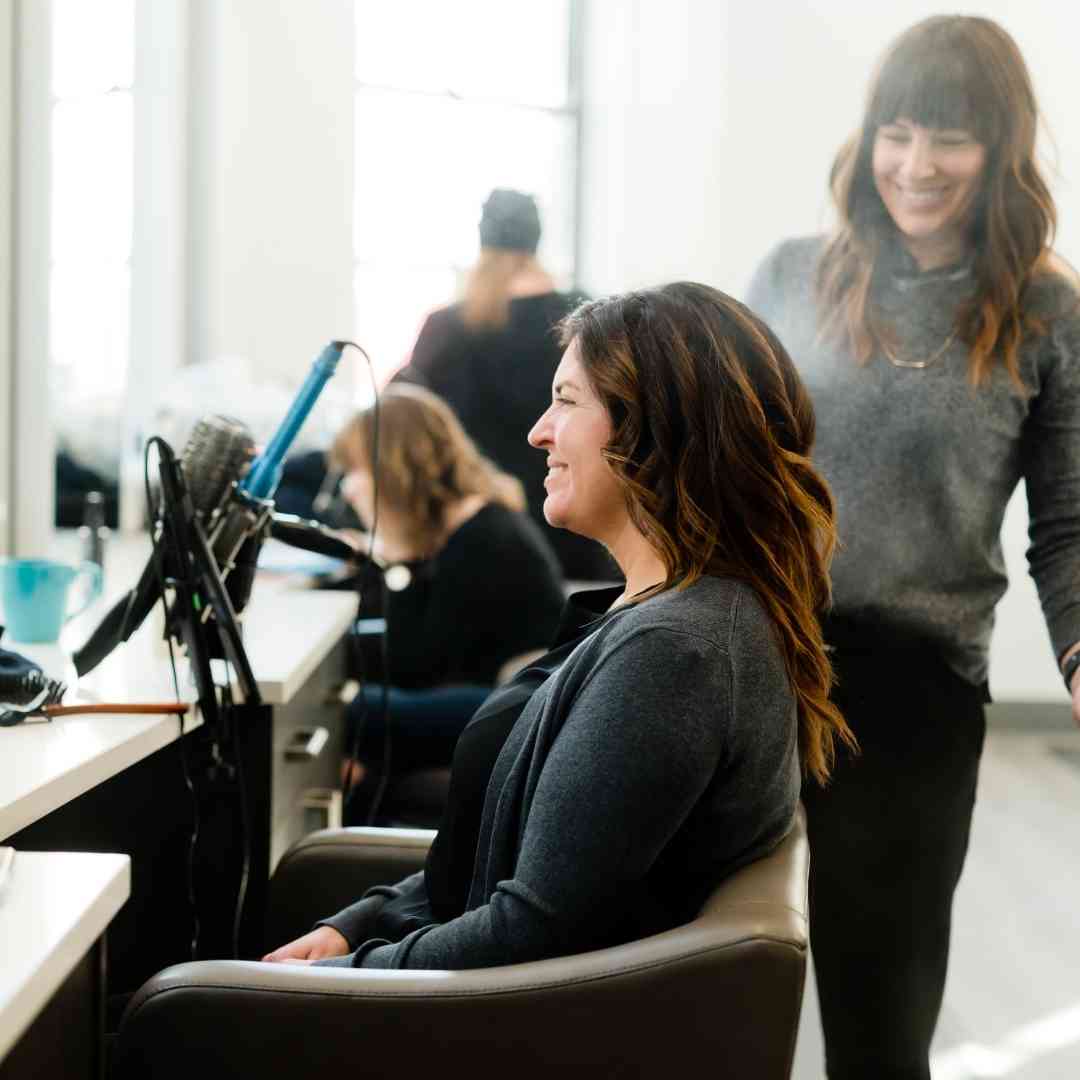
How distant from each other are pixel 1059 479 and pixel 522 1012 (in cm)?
88

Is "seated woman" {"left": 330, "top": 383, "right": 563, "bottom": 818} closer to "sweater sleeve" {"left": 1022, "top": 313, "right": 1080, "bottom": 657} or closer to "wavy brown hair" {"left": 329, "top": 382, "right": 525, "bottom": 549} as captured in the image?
"wavy brown hair" {"left": 329, "top": 382, "right": 525, "bottom": 549}

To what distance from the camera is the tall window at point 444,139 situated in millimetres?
4773

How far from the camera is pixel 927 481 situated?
5.02ft

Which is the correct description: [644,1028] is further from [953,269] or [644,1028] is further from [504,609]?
[504,609]

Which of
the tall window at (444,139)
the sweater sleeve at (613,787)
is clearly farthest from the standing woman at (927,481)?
the tall window at (444,139)

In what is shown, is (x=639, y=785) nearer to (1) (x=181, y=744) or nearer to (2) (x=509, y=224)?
(1) (x=181, y=744)

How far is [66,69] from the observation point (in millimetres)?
3219

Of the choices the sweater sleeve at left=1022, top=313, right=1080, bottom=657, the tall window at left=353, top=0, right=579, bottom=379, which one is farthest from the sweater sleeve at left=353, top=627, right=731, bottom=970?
the tall window at left=353, top=0, right=579, bottom=379

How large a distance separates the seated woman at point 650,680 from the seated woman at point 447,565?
4.28ft

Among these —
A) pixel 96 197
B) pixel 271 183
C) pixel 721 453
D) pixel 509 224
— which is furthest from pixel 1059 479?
pixel 271 183

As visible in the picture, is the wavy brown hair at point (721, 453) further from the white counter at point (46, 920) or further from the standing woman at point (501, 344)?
the standing woman at point (501, 344)

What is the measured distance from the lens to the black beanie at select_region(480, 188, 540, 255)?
3256mm

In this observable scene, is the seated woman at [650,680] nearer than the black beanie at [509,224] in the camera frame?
Yes

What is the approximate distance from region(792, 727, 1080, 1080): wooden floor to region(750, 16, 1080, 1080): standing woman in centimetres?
82
